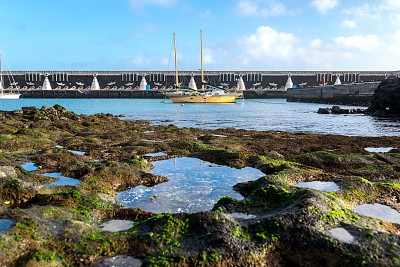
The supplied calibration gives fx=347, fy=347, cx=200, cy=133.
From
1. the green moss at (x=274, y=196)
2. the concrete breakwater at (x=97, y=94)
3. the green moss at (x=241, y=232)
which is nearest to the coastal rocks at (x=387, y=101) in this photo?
the green moss at (x=274, y=196)

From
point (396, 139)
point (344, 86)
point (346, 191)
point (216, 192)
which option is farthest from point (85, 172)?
point (344, 86)

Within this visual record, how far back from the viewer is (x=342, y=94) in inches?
2547

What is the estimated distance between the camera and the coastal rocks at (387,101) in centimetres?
3497

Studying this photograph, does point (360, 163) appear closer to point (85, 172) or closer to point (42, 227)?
point (85, 172)

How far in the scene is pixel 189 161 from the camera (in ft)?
34.7

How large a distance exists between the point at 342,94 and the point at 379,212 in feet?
209

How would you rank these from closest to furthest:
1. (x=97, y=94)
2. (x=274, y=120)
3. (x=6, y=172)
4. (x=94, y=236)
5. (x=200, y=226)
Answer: (x=94, y=236) → (x=200, y=226) → (x=6, y=172) → (x=274, y=120) → (x=97, y=94)

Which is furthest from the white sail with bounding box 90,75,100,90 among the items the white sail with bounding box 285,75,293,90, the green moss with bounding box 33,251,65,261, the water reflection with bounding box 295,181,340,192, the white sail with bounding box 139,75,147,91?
the green moss with bounding box 33,251,65,261

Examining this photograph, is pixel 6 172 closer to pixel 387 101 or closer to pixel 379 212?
pixel 379 212

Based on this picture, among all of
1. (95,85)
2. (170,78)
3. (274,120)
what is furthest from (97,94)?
(274,120)

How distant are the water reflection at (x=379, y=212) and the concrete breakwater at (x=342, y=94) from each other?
53.0 m

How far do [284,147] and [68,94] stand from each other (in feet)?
358

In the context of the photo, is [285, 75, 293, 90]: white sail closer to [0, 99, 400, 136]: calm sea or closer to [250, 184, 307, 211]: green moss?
[0, 99, 400, 136]: calm sea

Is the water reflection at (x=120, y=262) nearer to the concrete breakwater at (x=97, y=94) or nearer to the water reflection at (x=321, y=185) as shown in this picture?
the water reflection at (x=321, y=185)
